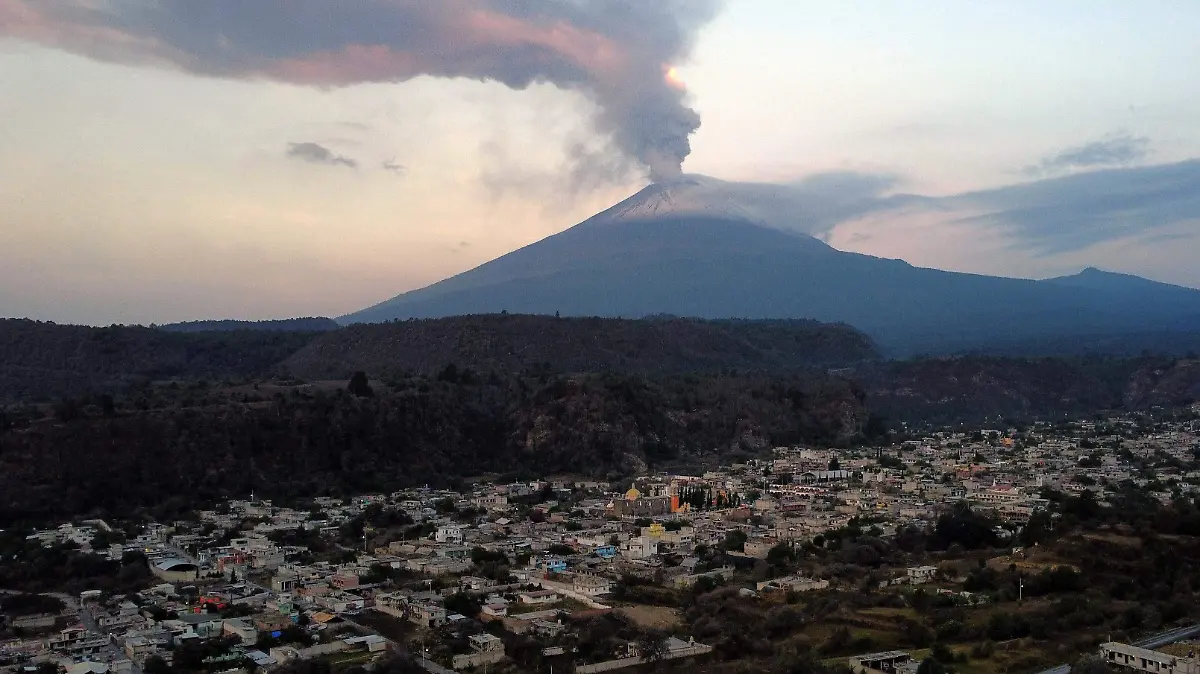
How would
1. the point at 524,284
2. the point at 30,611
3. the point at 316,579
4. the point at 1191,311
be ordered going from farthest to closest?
the point at 1191,311 < the point at 524,284 < the point at 316,579 < the point at 30,611

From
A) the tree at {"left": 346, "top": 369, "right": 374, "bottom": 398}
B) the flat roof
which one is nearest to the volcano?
the tree at {"left": 346, "top": 369, "right": 374, "bottom": 398}

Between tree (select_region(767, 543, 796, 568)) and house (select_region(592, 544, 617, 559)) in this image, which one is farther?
house (select_region(592, 544, 617, 559))

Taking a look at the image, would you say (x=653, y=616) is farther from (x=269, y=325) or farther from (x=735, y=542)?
(x=269, y=325)

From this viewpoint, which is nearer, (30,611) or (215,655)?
(215,655)

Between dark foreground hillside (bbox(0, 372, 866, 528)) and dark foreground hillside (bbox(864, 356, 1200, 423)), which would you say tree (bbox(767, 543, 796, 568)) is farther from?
dark foreground hillside (bbox(864, 356, 1200, 423))

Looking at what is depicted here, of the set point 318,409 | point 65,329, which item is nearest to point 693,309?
point 65,329

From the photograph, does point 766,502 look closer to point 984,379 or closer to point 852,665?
point 852,665

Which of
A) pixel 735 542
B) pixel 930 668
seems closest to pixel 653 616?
pixel 930 668
